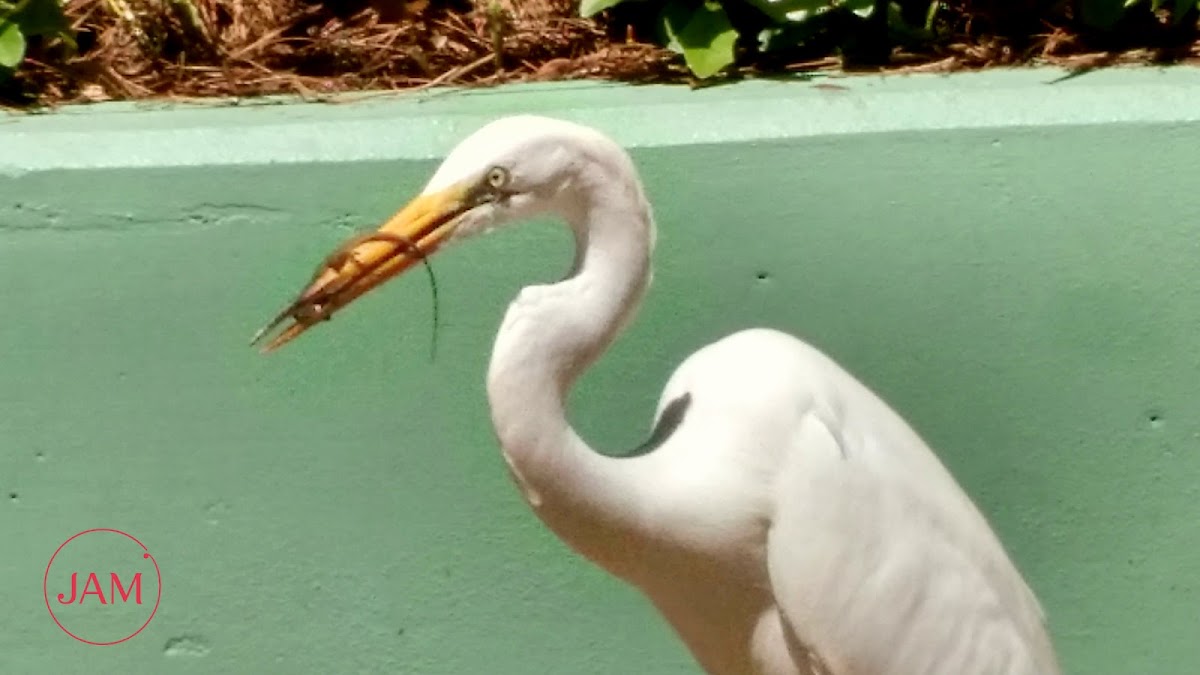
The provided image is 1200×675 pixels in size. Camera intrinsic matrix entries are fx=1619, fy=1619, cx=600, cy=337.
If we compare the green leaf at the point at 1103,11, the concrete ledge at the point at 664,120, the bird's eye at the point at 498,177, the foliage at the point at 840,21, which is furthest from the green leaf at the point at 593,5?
the bird's eye at the point at 498,177

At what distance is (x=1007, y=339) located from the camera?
5.16ft

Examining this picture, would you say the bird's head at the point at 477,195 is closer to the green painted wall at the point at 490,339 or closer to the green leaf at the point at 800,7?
the green painted wall at the point at 490,339

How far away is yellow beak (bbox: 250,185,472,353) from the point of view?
3.59ft

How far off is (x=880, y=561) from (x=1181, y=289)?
518mm

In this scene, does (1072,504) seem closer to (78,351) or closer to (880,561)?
(880,561)

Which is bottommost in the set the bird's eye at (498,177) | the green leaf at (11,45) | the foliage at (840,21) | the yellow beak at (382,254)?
the green leaf at (11,45)

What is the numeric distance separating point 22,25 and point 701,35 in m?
0.71

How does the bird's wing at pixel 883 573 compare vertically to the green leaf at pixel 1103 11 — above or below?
below

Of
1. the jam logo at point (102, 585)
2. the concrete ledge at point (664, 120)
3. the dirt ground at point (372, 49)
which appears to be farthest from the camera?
the dirt ground at point (372, 49)

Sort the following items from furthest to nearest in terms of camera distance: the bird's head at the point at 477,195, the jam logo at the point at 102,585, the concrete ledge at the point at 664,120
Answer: the jam logo at the point at 102,585 → the concrete ledge at the point at 664,120 → the bird's head at the point at 477,195

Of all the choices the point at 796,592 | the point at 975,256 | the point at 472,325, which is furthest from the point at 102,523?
the point at 975,256

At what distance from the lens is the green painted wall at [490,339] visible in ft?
5.02

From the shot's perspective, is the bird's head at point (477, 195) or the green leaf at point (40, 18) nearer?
the bird's head at point (477, 195)

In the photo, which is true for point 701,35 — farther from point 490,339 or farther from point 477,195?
point 477,195
